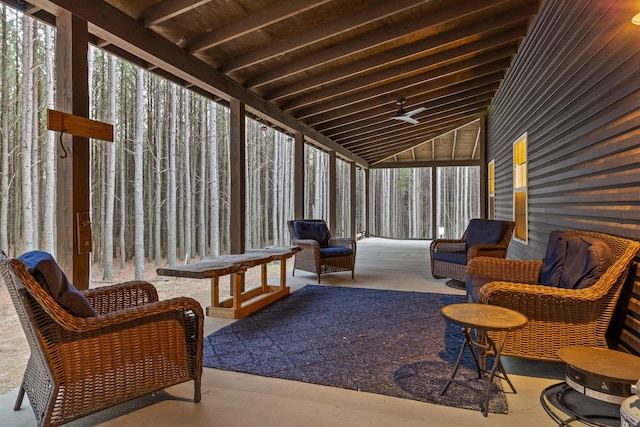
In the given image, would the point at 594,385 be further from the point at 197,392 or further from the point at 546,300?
the point at 197,392

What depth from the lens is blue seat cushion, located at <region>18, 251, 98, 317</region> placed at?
162 centimetres

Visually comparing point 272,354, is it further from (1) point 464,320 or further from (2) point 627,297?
(2) point 627,297

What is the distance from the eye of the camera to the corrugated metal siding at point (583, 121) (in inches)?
91.0

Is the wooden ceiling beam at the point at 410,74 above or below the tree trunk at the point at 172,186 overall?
above

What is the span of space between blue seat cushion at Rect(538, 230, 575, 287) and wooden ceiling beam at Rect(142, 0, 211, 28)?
10.7 feet

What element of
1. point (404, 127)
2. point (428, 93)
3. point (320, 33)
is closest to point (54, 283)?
point (320, 33)

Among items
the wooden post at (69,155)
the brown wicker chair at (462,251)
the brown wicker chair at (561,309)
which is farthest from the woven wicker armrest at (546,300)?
the wooden post at (69,155)

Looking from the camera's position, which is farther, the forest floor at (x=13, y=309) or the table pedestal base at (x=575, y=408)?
the forest floor at (x=13, y=309)

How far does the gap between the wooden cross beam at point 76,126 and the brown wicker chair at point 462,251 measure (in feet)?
13.0

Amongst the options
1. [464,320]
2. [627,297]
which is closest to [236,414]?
[464,320]

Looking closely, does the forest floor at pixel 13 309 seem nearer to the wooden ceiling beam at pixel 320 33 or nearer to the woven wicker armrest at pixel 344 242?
the woven wicker armrest at pixel 344 242

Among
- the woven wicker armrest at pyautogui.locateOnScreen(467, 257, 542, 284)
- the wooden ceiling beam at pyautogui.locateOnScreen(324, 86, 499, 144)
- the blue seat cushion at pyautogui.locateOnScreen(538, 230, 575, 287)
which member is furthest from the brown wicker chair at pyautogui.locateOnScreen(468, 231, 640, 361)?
the wooden ceiling beam at pyautogui.locateOnScreen(324, 86, 499, 144)

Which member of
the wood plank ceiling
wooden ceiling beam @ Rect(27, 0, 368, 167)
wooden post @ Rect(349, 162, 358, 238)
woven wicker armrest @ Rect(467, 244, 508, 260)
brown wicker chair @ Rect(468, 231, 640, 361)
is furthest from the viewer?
wooden post @ Rect(349, 162, 358, 238)

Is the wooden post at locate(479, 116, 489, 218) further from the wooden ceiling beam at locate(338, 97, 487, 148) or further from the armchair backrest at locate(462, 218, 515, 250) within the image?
the armchair backrest at locate(462, 218, 515, 250)
